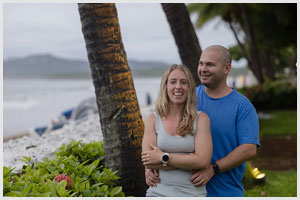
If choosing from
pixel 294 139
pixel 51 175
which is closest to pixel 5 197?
pixel 51 175

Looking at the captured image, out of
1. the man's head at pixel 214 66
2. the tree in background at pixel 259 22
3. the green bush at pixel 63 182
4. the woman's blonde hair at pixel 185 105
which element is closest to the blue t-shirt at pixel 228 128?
the man's head at pixel 214 66

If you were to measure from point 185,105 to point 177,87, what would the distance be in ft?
0.53

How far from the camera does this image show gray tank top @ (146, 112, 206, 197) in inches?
108

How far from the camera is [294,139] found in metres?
11.4

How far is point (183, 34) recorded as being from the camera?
544cm

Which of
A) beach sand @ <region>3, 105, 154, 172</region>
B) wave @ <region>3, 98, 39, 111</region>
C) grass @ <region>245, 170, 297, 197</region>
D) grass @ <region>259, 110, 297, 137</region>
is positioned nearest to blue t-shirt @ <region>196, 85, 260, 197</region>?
beach sand @ <region>3, 105, 154, 172</region>

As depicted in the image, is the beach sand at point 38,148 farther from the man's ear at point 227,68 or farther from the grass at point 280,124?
the grass at point 280,124

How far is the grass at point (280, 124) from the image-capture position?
12.3m

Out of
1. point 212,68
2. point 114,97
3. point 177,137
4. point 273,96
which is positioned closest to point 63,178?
point 114,97

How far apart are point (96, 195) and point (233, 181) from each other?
1.20 meters

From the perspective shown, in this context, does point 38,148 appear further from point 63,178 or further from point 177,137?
point 177,137

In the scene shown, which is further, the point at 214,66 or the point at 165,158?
the point at 214,66

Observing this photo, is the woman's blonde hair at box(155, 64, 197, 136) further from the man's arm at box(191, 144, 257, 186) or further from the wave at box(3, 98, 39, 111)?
→ the wave at box(3, 98, 39, 111)

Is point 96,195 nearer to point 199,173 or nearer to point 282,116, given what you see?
point 199,173
